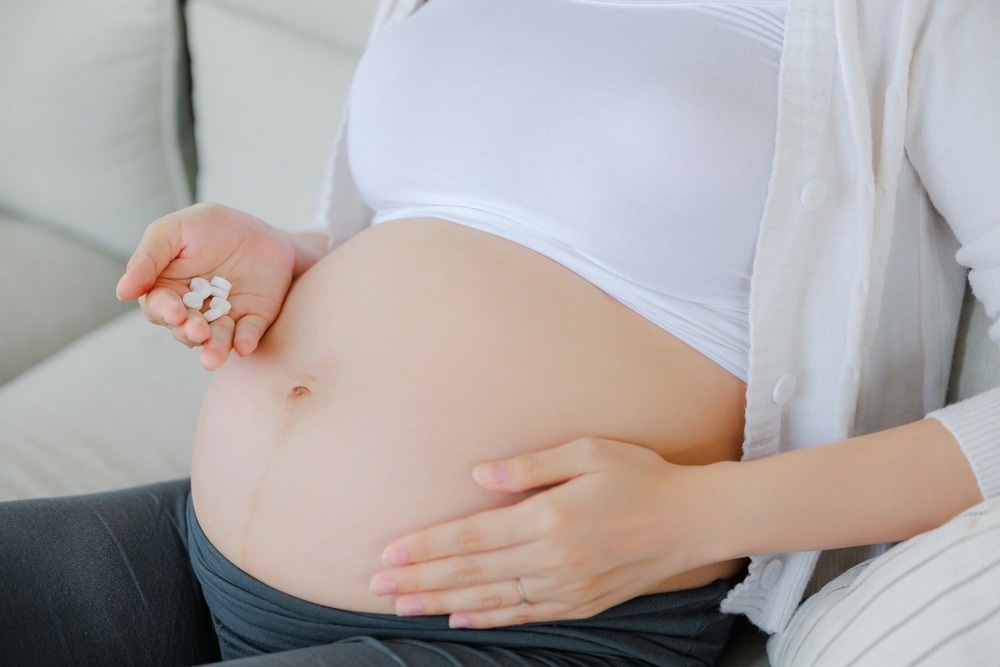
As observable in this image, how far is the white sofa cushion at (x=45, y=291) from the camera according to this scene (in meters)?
1.53

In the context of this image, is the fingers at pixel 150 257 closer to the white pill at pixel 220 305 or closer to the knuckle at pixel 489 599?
the white pill at pixel 220 305

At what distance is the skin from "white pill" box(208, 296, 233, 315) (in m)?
0.07

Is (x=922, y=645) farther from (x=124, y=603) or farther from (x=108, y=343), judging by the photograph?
(x=108, y=343)

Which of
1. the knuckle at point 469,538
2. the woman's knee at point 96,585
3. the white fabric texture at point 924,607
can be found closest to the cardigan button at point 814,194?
the white fabric texture at point 924,607

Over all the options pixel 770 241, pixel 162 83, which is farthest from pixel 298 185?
pixel 770 241

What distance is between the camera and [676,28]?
83cm

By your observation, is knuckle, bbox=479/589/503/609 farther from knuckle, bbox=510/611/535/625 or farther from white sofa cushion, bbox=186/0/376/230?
white sofa cushion, bbox=186/0/376/230

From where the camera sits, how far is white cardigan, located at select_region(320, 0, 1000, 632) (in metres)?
0.75

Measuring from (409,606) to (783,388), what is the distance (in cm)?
37

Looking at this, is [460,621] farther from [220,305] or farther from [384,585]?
[220,305]

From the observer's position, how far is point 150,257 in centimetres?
80

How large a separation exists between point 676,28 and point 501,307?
0.29 meters

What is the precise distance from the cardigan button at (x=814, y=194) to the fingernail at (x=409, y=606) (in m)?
0.45

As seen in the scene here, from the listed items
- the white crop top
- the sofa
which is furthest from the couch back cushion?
the white crop top
